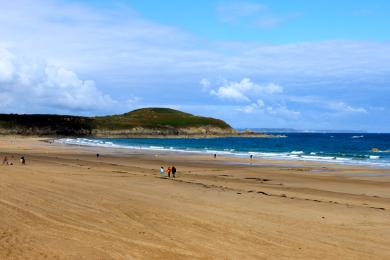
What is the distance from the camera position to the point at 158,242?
39.2 feet

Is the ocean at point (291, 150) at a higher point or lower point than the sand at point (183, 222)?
higher

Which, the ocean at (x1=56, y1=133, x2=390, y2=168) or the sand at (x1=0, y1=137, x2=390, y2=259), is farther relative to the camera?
the ocean at (x1=56, y1=133, x2=390, y2=168)

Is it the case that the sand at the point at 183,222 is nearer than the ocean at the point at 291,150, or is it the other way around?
the sand at the point at 183,222

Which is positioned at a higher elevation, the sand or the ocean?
the ocean

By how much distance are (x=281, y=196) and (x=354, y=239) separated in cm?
954

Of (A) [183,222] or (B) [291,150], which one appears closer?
(A) [183,222]

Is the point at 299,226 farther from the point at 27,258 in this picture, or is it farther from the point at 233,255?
the point at 27,258

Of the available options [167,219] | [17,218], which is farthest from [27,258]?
[167,219]

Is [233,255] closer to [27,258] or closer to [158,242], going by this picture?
[158,242]

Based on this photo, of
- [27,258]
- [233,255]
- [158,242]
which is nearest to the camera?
[27,258]

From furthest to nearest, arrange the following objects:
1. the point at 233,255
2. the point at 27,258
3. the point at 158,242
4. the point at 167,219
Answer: the point at 167,219 < the point at 158,242 < the point at 233,255 < the point at 27,258

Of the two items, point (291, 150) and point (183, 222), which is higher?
point (291, 150)

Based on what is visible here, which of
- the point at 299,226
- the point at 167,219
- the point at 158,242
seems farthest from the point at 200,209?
the point at 158,242

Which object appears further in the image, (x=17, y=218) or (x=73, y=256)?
(x=17, y=218)
